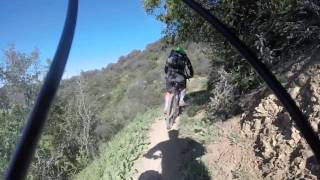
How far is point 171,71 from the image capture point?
12305mm

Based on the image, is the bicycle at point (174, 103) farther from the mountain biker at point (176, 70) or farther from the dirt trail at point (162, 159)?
the dirt trail at point (162, 159)

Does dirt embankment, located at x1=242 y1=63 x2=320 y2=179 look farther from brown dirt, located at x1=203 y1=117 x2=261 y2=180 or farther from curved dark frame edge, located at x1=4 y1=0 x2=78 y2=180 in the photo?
curved dark frame edge, located at x1=4 y1=0 x2=78 y2=180

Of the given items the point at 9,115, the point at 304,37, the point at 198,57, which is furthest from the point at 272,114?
the point at 198,57

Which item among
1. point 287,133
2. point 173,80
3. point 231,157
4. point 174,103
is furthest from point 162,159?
point 287,133

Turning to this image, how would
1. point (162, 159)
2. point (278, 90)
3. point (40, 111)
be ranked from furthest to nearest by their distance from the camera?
point (162, 159) < point (278, 90) < point (40, 111)

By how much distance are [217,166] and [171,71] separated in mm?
3181

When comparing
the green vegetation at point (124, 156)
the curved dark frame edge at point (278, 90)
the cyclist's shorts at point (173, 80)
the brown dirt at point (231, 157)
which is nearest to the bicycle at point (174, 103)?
the cyclist's shorts at point (173, 80)

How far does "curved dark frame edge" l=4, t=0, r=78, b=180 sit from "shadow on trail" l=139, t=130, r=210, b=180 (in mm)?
6903

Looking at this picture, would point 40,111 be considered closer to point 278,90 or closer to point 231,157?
point 278,90

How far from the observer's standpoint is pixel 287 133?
8984 mm

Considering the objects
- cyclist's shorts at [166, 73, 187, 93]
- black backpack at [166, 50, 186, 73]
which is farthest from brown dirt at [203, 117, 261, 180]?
black backpack at [166, 50, 186, 73]

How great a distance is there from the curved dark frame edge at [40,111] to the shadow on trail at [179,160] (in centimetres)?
690

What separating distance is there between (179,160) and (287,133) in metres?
2.58

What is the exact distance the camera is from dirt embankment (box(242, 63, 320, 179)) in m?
8.26
